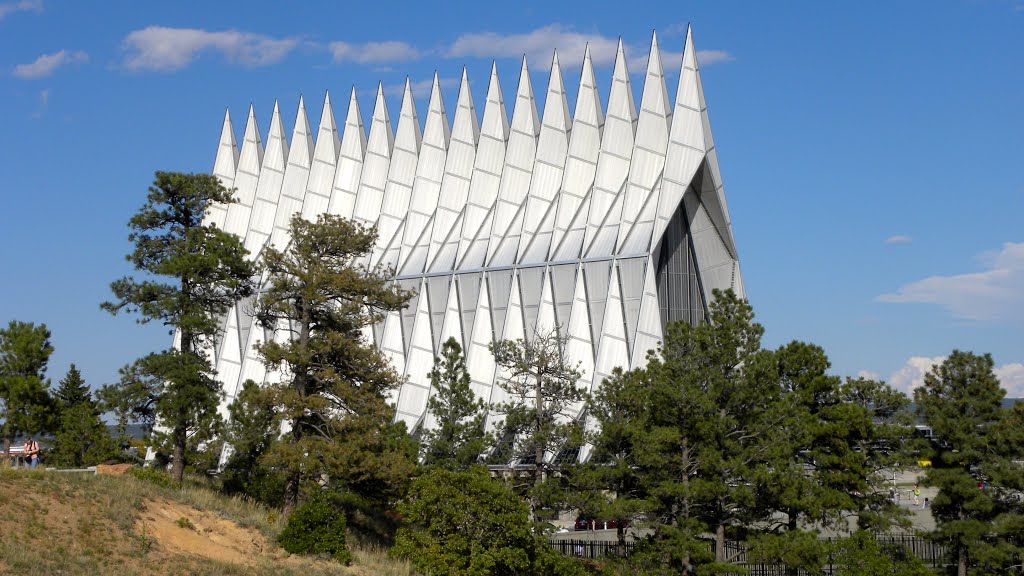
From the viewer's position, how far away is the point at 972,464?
39875 millimetres

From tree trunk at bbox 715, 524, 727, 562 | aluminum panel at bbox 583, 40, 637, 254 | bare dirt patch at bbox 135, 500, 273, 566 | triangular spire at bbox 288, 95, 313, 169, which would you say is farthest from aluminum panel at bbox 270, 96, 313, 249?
tree trunk at bbox 715, 524, 727, 562

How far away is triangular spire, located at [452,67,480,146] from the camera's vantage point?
64562mm

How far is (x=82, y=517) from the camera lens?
32094 millimetres

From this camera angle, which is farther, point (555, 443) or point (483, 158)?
point (483, 158)

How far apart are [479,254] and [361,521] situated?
1930 cm

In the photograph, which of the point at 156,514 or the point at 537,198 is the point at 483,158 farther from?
the point at 156,514

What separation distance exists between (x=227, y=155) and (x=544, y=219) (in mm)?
28361

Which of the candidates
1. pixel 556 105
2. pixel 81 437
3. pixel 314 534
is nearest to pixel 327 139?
pixel 556 105

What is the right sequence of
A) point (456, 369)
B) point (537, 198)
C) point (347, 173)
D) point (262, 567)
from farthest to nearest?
point (347, 173), point (537, 198), point (456, 369), point (262, 567)

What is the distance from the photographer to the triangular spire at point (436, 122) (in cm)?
6588

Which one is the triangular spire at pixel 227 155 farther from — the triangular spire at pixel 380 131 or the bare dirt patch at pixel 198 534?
the bare dirt patch at pixel 198 534

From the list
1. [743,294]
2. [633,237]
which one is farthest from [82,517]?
[743,294]

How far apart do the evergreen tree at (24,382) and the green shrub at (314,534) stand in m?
18.1

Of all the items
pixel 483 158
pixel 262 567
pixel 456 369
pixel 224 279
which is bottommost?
pixel 262 567
